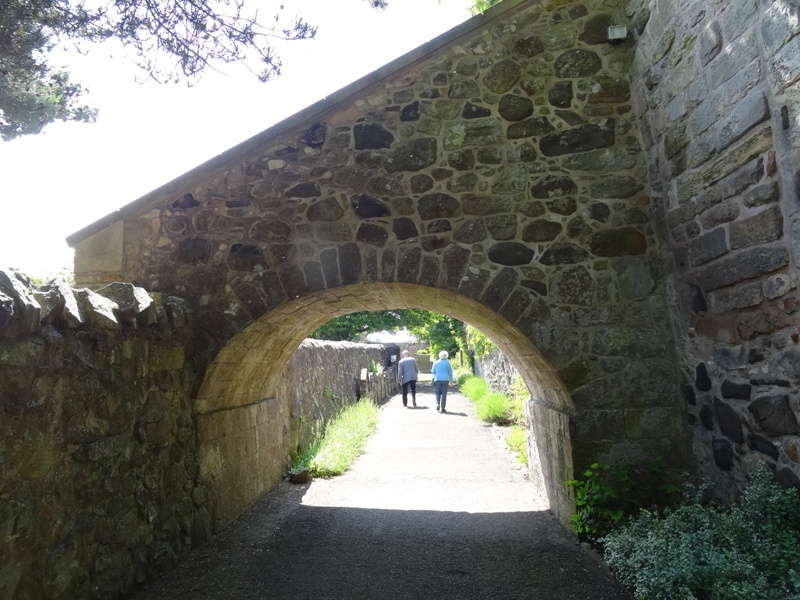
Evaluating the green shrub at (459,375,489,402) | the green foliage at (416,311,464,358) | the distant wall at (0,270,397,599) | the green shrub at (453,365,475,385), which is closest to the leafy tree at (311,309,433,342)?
the green foliage at (416,311,464,358)

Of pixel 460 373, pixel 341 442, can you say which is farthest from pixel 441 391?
pixel 460 373

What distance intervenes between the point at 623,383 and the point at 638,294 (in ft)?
2.18

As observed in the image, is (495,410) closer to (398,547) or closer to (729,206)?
(398,547)

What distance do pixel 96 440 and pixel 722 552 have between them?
3281 mm

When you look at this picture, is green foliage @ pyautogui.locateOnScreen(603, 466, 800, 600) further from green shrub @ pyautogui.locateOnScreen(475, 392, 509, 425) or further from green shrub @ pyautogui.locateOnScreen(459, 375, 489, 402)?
green shrub @ pyautogui.locateOnScreen(459, 375, 489, 402)

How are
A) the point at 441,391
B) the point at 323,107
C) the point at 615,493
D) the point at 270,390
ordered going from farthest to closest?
the point at 441,391 < the point at 270,390 < the point at 323,107 < the point at 615,493

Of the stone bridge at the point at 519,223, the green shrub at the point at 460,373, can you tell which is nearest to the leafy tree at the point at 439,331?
the green shrub at the point at 460,373

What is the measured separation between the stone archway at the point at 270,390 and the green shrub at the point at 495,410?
4270mm

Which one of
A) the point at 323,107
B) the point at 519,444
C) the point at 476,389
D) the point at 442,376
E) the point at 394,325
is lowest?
the point at 519,444

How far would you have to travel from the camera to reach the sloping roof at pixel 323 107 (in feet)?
14.9

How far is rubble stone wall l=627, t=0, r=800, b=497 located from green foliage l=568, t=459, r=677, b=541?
336 mm

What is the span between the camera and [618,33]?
A: 4414 mm

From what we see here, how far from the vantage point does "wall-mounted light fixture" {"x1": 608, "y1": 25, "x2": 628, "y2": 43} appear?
14.4 ft

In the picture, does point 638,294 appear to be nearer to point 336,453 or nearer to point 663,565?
point 663,565
